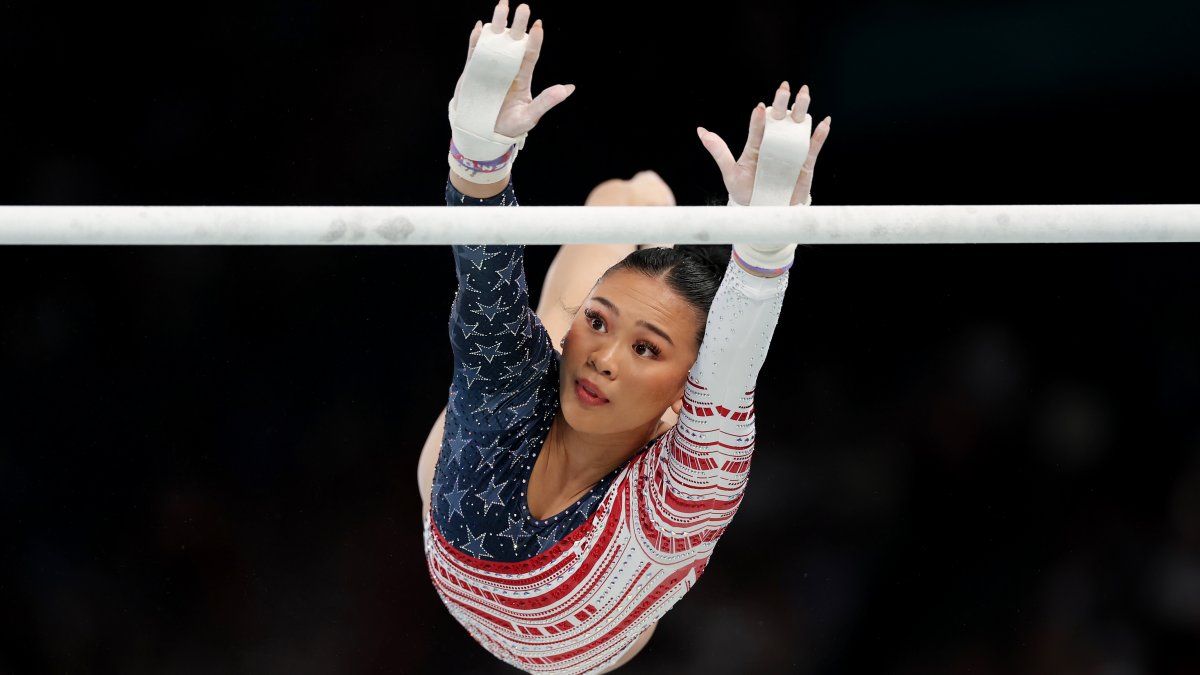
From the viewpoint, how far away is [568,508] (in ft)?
6.82

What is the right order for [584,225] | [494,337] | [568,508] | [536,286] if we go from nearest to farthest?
[584,225], [494,337], [568,508], [536,286]

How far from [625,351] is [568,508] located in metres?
0.33

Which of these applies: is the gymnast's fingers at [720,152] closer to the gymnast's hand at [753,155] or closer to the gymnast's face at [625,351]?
the gymnast's hand at [753,155]

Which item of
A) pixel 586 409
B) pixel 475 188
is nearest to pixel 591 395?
pixel 586 409

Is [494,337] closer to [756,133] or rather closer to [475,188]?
[475,188]

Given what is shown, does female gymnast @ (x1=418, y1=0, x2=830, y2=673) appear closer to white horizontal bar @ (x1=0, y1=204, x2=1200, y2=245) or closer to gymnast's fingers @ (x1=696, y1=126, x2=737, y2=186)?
gymnast's fingers @ (x1=696, y1=126, x2=737, y2=186)

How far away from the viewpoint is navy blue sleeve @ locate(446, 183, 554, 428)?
5.78ft

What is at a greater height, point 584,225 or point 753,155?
point 753,155

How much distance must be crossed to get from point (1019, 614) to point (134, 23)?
2.86 metres

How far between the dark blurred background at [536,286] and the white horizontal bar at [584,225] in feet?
6.52

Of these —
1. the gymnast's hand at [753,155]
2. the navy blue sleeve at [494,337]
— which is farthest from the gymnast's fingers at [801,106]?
the navy blue sleeve at [494,337]

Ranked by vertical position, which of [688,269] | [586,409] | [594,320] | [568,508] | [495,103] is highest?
[495,103]

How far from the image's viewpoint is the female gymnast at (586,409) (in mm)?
1648

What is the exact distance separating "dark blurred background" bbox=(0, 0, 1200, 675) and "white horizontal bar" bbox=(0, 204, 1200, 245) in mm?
1986
